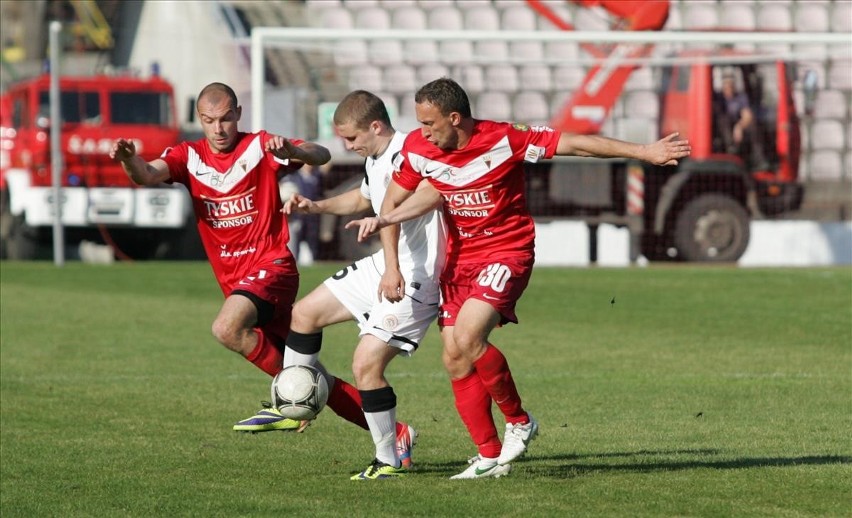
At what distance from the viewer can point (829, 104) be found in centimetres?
2456

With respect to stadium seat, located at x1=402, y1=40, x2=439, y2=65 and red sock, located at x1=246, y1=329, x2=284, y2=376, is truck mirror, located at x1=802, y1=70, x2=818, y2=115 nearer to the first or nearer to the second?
stadium seat, located at x1=402, y1=40, x2=439, y2=65

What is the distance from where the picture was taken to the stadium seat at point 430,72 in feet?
80.4

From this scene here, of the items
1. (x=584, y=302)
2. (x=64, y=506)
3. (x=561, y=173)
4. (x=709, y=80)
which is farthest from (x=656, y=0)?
(x=64, y=506)

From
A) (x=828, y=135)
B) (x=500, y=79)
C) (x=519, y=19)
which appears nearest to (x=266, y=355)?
(x=500, y=79)

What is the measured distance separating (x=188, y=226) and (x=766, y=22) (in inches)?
407

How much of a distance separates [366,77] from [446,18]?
342 cm

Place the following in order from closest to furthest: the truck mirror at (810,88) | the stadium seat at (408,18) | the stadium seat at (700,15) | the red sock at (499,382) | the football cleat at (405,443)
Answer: the red sock at (499,382) → the football cleat at (405,443) → the truck mirror at (810,88) → the stadium seat at (700,15) → the stadium seat at (408,18)

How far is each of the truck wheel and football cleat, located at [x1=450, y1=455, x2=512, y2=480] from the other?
54.3 ft

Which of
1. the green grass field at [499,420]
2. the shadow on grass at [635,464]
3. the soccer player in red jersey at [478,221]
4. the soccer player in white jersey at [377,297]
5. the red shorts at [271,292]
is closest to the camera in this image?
the green grass field at [499,420]

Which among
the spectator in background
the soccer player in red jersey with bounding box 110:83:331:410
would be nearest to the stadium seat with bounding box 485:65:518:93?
the spectator in background

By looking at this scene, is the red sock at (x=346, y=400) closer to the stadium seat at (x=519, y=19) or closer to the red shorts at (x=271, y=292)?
the red shorts at (x=271, y=292)

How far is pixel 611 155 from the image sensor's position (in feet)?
22.3

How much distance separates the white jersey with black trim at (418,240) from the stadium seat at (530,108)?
54.9 feet

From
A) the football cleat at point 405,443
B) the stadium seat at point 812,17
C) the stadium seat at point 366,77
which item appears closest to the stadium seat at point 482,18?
the stadium seat at point 366,77
